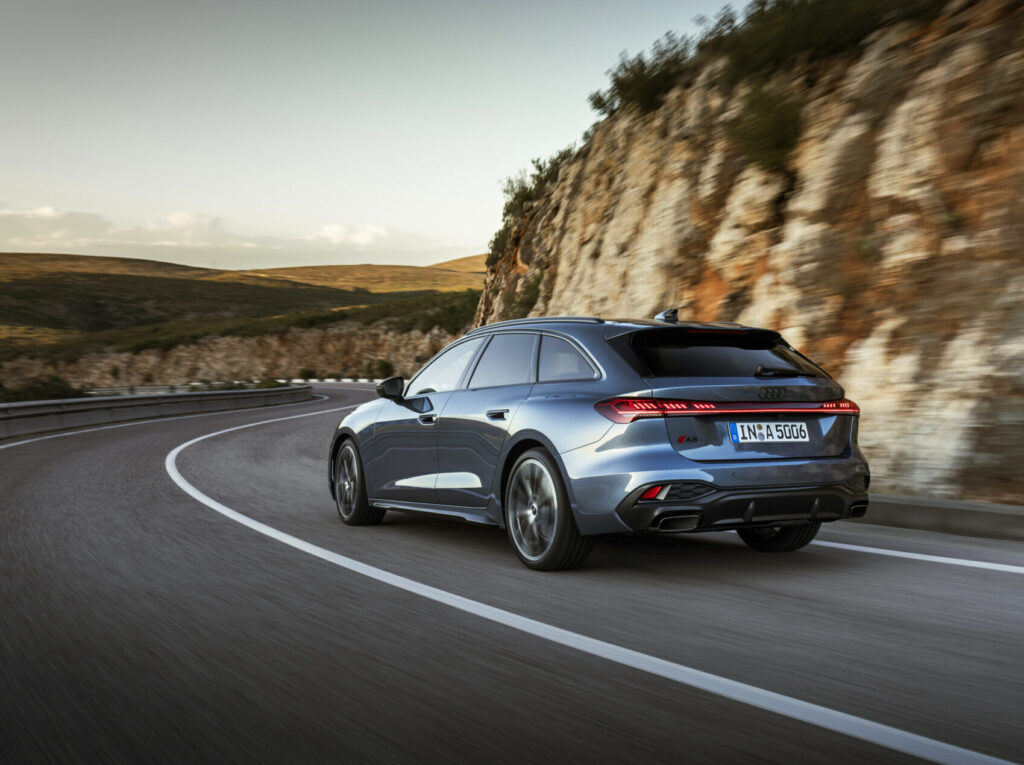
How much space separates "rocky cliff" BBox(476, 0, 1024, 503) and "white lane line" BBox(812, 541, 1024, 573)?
88.2 inches

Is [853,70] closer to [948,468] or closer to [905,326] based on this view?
[905,326]

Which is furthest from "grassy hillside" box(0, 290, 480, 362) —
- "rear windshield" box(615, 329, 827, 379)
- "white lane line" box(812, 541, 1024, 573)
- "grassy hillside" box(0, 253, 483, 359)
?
"rear windshield" box(615, 329, 827, 379)

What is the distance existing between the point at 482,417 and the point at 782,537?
219 centimetres

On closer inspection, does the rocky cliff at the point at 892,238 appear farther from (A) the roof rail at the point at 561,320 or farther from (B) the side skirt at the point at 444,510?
(B) the side skirt at the point at 444,510

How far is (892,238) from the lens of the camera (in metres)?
12.4

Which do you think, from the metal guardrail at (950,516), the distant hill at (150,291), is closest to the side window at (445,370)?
the metal guardrail at (950,516)

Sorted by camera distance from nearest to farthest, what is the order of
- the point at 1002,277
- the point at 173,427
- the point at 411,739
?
the point at 411,739 < the point at 1002,277 < the point at 173,427

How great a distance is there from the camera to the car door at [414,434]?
307 inches

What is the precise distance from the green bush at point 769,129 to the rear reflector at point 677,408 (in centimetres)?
1060

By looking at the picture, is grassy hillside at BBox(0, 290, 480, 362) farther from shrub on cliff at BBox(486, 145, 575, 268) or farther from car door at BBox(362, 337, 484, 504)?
car door at BBox(362, 337, 484, 504)

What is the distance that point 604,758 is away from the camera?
10.6 ft

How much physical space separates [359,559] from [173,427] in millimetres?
19000

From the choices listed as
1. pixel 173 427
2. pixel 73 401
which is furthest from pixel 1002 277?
pixel 73 401

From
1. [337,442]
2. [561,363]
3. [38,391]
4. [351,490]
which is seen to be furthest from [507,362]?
[38,391]
